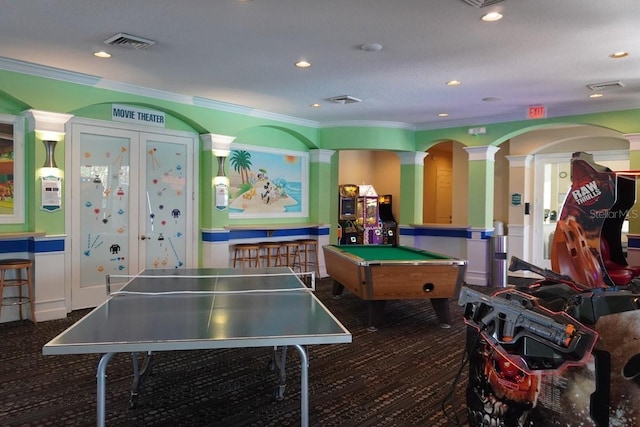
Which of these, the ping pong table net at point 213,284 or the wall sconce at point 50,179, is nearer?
the ping pong table net at point 213,284

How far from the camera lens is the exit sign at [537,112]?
671cm

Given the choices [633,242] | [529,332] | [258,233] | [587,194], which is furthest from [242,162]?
[529,332]

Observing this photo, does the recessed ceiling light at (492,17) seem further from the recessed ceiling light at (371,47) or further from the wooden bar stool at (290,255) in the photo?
the wooden bar stool at (290,255)

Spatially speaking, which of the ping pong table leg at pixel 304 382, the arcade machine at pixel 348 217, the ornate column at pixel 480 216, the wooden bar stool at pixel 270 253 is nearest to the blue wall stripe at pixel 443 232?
the ornate column at pixel 480 216

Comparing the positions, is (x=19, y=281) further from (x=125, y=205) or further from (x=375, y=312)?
(x=375, y=312)

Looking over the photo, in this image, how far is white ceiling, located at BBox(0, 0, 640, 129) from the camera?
11.4ft

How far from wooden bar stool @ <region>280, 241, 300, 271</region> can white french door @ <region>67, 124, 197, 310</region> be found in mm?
1600

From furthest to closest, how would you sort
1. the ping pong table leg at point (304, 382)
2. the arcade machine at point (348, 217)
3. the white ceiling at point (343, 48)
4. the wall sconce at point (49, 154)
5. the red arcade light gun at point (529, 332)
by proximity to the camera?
the arcade machine at point (348, 217) < the wall sconce at point (49, 154) < the white ceiling at point (343, 48) < the ping pong table leg at point (304, 382) < the red arcade light gun at point (529, 332)

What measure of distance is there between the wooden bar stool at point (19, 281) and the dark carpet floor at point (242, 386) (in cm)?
39

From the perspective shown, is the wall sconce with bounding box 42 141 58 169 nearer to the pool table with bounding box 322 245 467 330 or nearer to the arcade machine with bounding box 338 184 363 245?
the pool table with bounding box 322 245 467 330

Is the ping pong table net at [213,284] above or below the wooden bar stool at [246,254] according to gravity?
above

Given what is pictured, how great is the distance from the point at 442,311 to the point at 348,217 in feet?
15.1

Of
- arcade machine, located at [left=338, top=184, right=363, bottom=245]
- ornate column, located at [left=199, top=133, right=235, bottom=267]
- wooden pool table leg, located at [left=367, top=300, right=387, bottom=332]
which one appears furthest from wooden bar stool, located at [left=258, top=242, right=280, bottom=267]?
wooden pool table leg, located at [left=367, top=300, right=387, bottom=332]

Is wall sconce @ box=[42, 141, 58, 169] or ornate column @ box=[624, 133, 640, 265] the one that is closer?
wall sconce @ box=[42, 141, 58, 169]
